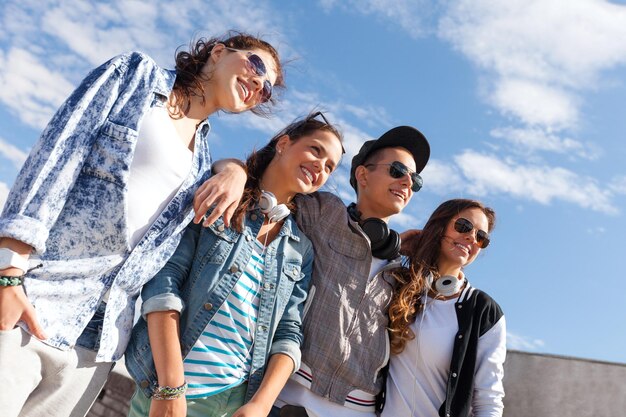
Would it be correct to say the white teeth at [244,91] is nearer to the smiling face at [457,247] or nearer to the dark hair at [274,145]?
the dark hair at [274,145]

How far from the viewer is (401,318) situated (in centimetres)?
378

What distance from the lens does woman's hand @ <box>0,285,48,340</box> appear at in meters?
2.23

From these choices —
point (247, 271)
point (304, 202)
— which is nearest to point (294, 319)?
point (247, 271)

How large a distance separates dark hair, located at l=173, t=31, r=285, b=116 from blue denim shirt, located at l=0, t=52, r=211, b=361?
25 cm

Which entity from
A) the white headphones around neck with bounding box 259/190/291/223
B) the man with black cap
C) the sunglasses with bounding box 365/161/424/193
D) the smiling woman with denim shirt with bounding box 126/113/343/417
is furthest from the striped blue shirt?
the sunglasses with bounding box 365/161/424/193

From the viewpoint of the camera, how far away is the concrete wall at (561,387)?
4.64 meters

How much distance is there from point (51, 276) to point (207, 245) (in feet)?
2.85

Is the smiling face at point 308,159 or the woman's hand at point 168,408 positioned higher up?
the smiling face at point 308,159

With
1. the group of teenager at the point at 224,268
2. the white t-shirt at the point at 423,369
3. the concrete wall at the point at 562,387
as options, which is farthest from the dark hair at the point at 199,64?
the concrete wall at the point at 562,387

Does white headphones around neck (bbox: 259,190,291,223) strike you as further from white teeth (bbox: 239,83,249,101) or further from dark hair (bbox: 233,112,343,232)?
white teeth (bbox: 239,83,249,101)

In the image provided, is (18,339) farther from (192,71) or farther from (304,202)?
(304,202)

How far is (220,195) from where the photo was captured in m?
3.00

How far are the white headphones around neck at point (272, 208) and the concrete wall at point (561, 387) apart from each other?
2.76 meters

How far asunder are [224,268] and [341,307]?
2.70ft
